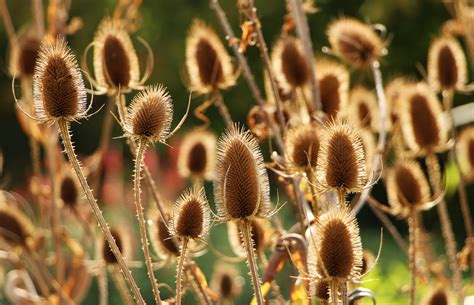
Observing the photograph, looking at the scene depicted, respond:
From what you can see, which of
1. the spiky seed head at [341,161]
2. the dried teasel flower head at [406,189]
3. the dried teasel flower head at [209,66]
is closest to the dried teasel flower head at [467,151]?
the dried teasel flower head at [406,189]

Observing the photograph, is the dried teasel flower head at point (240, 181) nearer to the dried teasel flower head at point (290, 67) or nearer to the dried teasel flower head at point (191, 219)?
the dried teasel flower head at point (191, 219)

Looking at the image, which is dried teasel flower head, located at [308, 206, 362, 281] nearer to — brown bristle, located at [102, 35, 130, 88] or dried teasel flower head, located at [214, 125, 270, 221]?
dried teasel flower head, located at [214, 125, 270, 221]

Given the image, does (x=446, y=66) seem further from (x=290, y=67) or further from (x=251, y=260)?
(x=251, y=260)

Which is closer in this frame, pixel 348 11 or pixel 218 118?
pixel 348 11

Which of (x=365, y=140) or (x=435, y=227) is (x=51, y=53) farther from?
(x=435, y=227)

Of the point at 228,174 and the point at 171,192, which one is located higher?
the point at 171,192

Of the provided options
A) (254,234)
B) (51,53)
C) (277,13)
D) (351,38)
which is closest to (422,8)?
(277,13)
